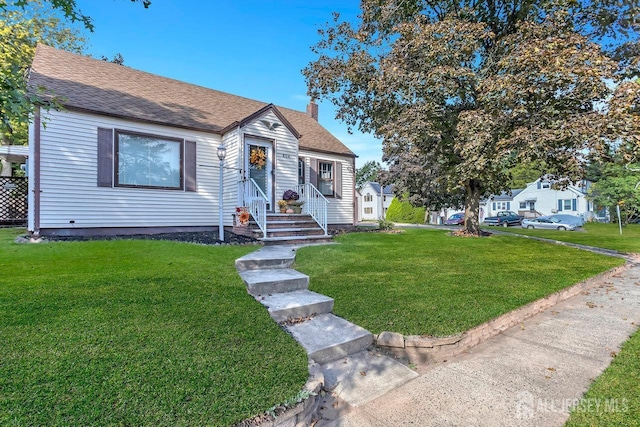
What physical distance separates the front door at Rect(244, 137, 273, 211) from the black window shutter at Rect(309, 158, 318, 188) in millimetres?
2154

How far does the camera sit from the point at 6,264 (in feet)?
15.5

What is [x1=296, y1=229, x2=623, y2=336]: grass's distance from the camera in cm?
383

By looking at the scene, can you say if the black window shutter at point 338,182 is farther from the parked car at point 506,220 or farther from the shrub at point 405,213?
the shrub at point 405,213

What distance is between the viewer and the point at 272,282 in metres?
4.40

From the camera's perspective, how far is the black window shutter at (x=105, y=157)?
26.5 ft

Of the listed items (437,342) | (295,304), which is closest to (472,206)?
(437,342)

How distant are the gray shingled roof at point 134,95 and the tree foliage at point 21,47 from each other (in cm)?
66

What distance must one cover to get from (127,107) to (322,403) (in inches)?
365

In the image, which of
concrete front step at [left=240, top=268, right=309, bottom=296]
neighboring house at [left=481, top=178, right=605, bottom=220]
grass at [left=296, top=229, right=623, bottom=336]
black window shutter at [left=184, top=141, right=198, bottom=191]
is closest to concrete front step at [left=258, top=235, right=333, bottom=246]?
grass at [left=296, top=229, right=623, bottom=336]

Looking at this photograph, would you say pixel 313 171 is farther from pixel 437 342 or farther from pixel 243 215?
pixel 437 342

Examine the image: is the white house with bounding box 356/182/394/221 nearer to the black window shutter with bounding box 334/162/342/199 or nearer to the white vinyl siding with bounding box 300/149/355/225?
the white vinyl siding with bounding box 300/149/355/225

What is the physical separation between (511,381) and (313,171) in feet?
32.9

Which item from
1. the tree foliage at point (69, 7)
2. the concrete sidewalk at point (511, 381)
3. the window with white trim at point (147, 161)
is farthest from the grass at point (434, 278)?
the window with white trim at point (147, 161)

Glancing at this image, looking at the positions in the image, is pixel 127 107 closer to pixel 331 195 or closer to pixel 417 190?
pixel 331 195
